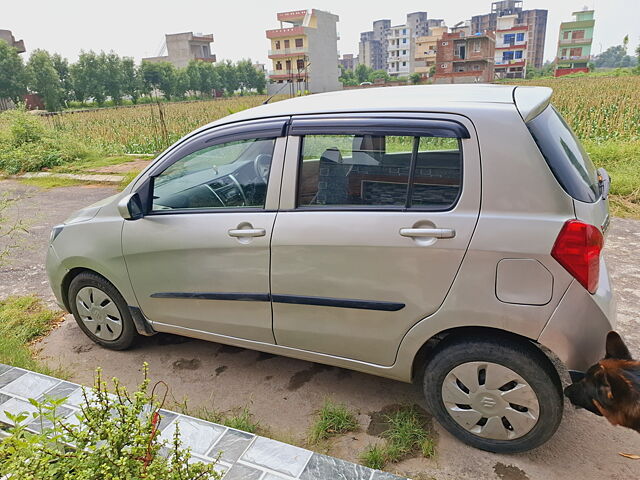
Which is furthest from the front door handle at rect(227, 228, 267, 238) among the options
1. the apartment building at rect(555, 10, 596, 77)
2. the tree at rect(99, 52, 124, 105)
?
the apartment building at rect(555, 10, 596, 77)

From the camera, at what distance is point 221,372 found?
10.6 ft

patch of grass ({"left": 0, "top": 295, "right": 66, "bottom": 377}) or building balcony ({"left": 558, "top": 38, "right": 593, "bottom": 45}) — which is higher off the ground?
building balcony ({"left": 558, "top": 38, "right": 593, "bottom": 45})

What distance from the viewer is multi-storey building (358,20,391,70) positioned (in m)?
157

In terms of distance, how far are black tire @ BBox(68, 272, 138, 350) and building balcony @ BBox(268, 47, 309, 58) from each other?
62.1 metres

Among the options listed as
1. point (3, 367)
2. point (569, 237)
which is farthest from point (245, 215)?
point (3, 367)

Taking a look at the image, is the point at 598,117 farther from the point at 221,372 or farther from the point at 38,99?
the point at 38,99

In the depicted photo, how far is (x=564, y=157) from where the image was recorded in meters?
2.19

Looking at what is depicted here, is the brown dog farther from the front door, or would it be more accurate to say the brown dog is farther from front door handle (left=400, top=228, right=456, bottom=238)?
the front door

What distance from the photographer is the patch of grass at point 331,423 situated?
253 cm

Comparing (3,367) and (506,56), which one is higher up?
(506,56)

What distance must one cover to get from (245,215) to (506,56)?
9237 centimetres

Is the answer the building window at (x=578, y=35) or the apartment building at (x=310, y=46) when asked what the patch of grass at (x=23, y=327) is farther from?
the building window at (x=578, y=35)

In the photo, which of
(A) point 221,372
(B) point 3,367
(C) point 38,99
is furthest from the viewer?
(C) point 38,99

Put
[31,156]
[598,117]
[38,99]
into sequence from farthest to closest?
[38,99] → [598,117] → [31,156]
